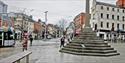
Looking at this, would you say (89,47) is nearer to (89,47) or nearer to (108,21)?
(89,47)

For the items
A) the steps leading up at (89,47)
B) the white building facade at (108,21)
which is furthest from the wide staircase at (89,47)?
the white building facade at (108,21)

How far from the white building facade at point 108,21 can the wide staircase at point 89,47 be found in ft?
178

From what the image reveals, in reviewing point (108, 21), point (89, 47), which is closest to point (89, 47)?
point (89, 47)

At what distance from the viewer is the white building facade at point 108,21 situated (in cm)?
8162

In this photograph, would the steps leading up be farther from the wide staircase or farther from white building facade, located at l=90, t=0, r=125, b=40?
white building facade, located at l=90, t=0, r=125, b=40

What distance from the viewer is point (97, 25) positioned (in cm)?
8169

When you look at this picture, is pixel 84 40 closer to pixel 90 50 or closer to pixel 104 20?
pixel 90 50

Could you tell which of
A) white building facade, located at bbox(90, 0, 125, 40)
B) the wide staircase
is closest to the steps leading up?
the wide staircase

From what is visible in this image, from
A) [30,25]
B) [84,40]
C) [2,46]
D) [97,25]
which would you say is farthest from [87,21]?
[30,25]

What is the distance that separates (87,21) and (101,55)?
16.8 feet

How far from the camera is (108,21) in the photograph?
83438mm

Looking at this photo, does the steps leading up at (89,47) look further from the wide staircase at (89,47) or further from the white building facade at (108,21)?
the white building facade at (108,21)

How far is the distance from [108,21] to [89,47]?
59687mm

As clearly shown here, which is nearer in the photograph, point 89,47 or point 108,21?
point 89,47
